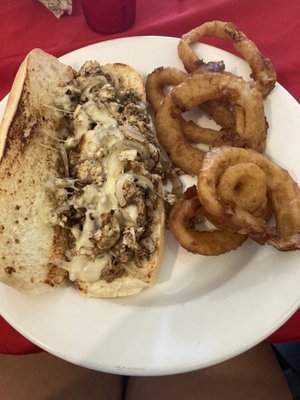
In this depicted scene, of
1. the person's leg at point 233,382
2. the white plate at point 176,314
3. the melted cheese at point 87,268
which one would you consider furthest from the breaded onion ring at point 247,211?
the person's leg at point 233,382

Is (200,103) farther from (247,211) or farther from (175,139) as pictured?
(247,211)

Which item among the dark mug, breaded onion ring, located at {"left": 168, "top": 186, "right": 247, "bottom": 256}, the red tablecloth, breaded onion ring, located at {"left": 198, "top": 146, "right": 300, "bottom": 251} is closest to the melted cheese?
breaded onion ring, located at {"left": 168, "top": 186, "right": 247, "bottom": 256}

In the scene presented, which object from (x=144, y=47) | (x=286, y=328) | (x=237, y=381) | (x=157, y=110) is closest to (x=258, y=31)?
(x=144, y=47)

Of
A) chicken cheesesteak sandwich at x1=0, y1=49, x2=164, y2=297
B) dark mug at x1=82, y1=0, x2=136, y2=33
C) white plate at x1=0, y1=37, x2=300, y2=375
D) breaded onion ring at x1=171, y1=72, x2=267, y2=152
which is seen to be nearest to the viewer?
white plate at x1=0, y1=37, x2=300, y2=375

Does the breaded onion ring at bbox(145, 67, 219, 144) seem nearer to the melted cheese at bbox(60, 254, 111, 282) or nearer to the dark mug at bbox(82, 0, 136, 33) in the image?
the dark mug at bbox(82, 0, 136, 33)

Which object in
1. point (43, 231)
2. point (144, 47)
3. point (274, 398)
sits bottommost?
point (274, 398)

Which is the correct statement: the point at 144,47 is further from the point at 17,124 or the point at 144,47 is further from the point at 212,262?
the point at 212,262

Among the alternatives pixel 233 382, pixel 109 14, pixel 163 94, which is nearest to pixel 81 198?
pixel 163 94

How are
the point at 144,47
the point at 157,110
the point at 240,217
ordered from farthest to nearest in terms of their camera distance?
the point at 144,47, the point at 157,110, the point at 240,217
